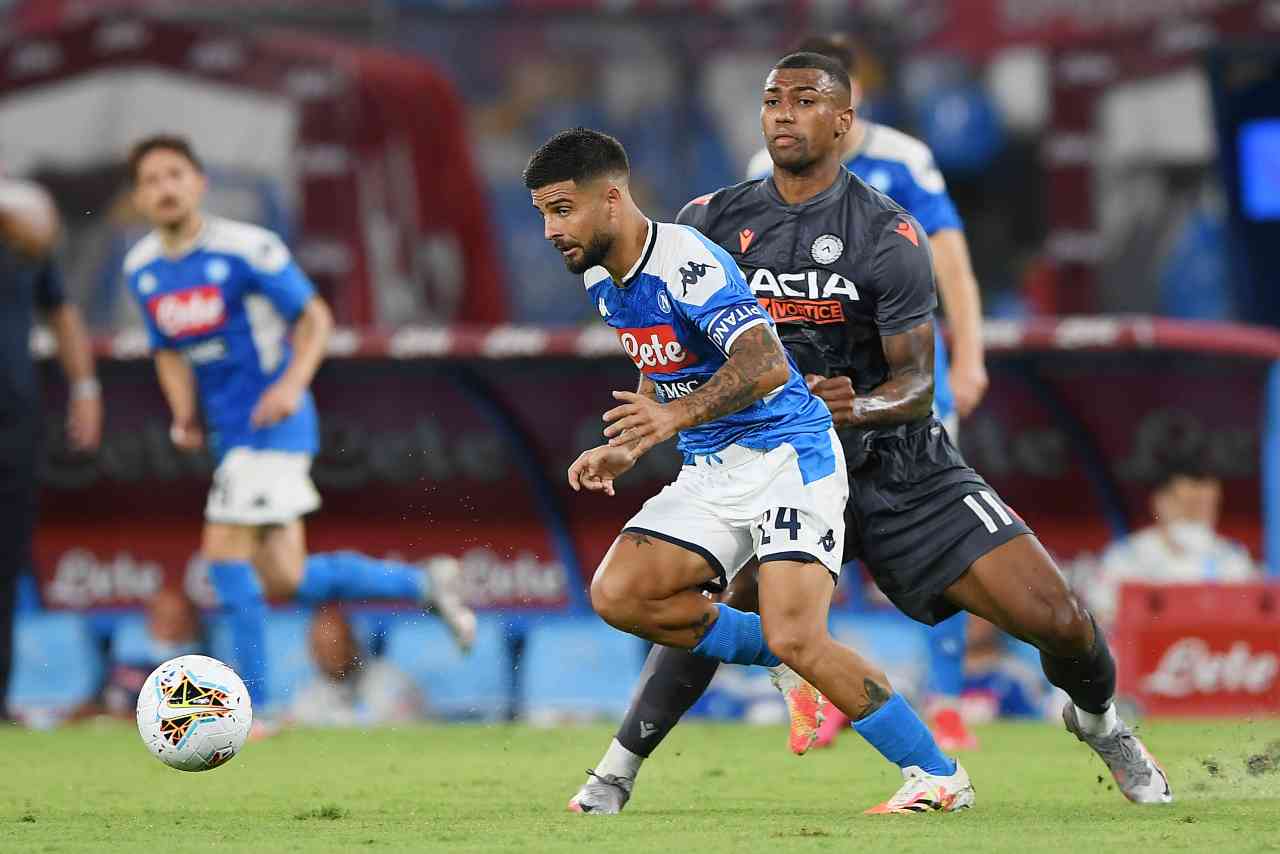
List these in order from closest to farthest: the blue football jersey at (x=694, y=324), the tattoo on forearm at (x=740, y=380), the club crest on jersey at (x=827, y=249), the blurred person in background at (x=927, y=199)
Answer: the tattoo on forearm at (x=740, y=380) → the blue football jersey at (x=694, y=324) → the club crest on jersey at (x=827, y=249) → the blurred person in background at (x=927, y=199)

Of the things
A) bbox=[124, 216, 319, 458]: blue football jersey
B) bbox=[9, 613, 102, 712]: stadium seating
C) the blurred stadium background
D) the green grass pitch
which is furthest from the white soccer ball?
bbox=[9, 613, 102, 712]: stadium seating

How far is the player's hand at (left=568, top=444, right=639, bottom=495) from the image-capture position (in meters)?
5.83

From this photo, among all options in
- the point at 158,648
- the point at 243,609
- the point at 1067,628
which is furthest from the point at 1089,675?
the point at 158,648

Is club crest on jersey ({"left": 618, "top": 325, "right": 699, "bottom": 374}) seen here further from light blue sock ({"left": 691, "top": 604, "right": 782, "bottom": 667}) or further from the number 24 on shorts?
light blue sock ({"left": 691, "top": 604, "right": 782, "bottom": 667})

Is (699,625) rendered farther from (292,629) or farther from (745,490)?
(292,629)

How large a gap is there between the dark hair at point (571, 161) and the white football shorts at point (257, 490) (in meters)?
3.58

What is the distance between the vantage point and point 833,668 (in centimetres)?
607

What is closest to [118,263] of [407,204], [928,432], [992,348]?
[407,204]

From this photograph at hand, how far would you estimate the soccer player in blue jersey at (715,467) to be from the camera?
6.07 m

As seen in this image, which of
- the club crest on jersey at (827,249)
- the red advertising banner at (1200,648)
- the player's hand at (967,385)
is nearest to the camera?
the club crest on jersey at (827,249)

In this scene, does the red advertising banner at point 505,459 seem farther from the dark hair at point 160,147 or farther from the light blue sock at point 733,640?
the light blue sock at point 733,640

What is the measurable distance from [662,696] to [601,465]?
3.17 feet

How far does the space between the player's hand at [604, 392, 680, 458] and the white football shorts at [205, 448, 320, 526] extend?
12.7 feet

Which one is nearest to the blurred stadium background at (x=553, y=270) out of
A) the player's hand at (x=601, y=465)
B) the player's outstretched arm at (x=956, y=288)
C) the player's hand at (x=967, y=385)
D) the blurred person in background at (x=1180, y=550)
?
the blurred person in background at (x=1180, y=550)
